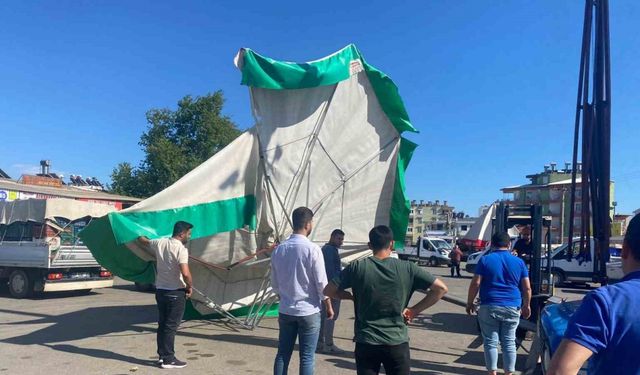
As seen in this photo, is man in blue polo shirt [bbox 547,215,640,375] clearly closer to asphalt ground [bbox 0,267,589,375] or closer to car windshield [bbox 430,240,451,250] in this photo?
asphalt ground [bbox 0,267,589,375]

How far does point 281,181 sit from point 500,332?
425 centimetres

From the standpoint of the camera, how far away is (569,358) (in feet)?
6.45

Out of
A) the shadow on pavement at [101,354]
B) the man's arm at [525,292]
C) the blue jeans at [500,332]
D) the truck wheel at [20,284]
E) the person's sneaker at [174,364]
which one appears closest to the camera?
the blue jeans at [500,332]

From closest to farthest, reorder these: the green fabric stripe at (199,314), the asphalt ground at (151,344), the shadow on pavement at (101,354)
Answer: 1. the asphalt ground at (151,344)
2. the shadow on pavement at (101,354)
3. the green fabric stripe at (199,314)

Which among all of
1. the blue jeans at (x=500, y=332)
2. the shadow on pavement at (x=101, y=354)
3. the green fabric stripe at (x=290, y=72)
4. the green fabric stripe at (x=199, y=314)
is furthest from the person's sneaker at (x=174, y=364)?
the green fabric stripe at (x=290, y=72)

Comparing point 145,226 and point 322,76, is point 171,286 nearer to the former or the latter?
point 145,226

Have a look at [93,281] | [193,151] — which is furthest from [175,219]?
[193,151]

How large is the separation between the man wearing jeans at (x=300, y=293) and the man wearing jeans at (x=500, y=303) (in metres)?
2.04

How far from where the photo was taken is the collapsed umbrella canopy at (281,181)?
8.01m

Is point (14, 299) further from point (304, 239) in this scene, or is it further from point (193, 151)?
point (193, 151)

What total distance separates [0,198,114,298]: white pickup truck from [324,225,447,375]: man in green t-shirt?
11.3 meters

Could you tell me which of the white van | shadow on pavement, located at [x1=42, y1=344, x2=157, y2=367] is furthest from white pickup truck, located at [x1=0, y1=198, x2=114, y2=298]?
the white van

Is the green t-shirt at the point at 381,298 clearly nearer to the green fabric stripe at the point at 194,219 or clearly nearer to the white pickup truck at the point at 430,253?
the green fabric stripe at the point at 194,219

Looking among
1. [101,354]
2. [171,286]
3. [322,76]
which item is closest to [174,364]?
[171,286]
